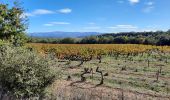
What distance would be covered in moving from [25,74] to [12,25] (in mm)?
13548

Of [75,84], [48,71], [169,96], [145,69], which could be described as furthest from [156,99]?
[145,69]

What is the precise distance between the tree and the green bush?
1137 centimetres

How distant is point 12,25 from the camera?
27.2 metres

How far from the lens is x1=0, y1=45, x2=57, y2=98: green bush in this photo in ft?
47.5

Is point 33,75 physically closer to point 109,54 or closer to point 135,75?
point 135,75

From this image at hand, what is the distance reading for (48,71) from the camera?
15102 millimetres

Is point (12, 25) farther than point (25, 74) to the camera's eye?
Yes

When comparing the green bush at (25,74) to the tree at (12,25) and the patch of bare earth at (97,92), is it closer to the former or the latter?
the patch of bare earth at (97,92)

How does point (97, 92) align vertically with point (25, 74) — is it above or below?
below

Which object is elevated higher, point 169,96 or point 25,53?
point 25,53

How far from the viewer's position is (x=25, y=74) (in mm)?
14477

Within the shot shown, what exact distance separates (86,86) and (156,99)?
6991 millimetres

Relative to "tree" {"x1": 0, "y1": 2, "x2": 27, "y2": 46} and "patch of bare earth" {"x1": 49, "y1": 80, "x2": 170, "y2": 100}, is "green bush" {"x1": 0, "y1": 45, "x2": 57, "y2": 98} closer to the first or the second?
"patch of bare earth" {"x1": 49, "y1": 80, "x2": 170, "y2": 100}

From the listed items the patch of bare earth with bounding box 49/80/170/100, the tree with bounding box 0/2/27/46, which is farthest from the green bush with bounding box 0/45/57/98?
the tree with bounding box 0/2/27/46
